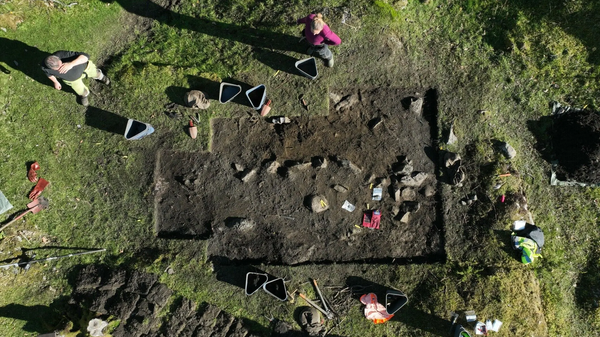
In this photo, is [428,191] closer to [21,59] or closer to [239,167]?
[239,167]

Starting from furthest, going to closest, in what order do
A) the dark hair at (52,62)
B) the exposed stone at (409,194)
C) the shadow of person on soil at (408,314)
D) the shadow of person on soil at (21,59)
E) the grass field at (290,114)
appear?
the shadow of person on soil at (21,59)
the exposed stone at (409,194)
the grass field at (290,114)
the shadow of person on soil at (408,314)
the dark hair at (52,62)

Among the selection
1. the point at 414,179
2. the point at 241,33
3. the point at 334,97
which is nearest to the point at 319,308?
the point at 414,179

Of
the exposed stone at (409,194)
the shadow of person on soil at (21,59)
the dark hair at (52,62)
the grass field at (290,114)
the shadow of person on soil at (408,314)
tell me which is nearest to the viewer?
the dark hair at (52,62)

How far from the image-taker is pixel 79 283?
556cm

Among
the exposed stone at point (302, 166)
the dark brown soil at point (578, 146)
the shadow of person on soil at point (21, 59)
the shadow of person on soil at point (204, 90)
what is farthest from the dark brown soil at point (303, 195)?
the shadow of person on soil at point (21, 59)

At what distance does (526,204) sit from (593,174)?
1.19 metres

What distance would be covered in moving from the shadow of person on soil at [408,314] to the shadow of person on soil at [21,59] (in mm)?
6428

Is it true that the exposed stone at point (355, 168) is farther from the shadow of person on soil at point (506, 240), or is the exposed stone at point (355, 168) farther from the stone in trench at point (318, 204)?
the shadow of person on soil at point (506, 240)

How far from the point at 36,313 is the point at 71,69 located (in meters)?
4.18

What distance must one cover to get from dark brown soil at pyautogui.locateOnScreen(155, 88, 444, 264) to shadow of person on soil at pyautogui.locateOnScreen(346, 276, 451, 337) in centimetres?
43

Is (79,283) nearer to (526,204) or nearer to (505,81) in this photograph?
(526,204)

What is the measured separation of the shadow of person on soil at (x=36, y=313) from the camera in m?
5.64

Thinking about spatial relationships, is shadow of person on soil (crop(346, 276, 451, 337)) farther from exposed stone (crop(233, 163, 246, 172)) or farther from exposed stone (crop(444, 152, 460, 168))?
exposed stone (crop(233, 163, 246, 172))

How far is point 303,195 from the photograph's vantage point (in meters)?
5.73
